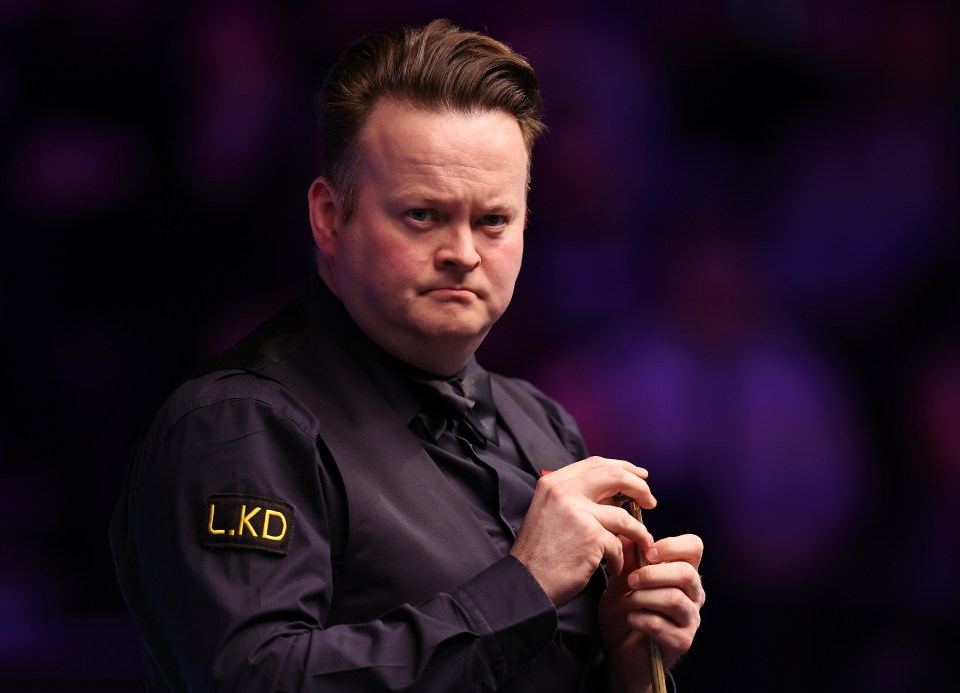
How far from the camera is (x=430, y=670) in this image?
159 centimetres

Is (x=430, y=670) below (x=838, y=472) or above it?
above

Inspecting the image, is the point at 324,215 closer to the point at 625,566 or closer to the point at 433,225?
the point at 433,225

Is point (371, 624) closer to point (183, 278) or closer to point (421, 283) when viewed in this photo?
point (421, 283)

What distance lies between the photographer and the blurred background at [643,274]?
320 cm

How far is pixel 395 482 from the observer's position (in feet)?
5.81

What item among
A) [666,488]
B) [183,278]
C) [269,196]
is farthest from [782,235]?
[183,278]

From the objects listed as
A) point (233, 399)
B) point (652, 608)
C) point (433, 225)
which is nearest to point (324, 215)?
point (433, 225)

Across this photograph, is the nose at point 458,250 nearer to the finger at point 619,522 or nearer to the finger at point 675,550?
the finger at point 619,522

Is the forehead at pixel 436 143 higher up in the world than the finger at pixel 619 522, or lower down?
higher up

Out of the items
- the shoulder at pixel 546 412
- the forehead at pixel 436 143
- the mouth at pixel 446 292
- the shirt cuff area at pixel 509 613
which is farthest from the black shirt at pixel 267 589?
the shoulder at pixel 546 412

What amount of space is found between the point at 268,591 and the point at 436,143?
2.21ft

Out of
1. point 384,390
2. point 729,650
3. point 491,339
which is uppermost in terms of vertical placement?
point 384,390

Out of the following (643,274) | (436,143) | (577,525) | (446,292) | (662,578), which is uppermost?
(436,143)

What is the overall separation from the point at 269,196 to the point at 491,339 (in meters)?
0.72
